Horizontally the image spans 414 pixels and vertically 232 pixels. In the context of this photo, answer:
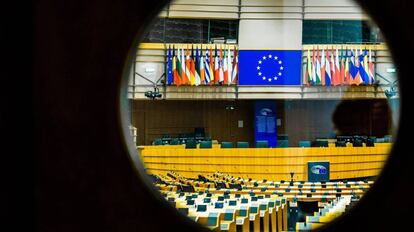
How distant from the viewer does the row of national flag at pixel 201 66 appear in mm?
17562

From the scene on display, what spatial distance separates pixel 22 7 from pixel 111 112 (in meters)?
0.33

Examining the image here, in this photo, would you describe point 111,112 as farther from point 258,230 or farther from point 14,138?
point 258,230

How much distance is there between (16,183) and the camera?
4.73ft

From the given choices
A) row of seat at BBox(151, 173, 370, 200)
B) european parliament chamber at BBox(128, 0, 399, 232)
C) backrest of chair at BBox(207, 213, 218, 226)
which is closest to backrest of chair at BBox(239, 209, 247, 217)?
backrest of chair at BBox(207, 213, 218, 226)

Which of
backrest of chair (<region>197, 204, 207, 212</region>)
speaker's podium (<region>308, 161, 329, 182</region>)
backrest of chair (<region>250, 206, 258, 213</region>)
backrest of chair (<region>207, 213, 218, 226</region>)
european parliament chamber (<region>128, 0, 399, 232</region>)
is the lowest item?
speaker's podium (<region>308, 161, 329, 182</region>)

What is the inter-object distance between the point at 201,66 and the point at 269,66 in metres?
2.02

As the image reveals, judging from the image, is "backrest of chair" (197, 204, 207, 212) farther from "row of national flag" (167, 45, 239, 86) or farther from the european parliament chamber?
"row of national flag" (167, 45, 239, 86)

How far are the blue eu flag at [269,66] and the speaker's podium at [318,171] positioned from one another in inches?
162

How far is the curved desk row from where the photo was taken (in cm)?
1443

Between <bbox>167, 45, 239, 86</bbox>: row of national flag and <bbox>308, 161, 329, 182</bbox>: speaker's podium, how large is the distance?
4.47 meters

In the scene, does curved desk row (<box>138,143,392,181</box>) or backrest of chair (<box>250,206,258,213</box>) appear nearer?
backrest of chair (<box>250,206,258,213</box>)

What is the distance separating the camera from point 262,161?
14477 mm

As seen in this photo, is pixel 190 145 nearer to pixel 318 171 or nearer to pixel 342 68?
pixel 318 171

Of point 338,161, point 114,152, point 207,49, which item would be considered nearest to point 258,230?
Result: point 114,152
